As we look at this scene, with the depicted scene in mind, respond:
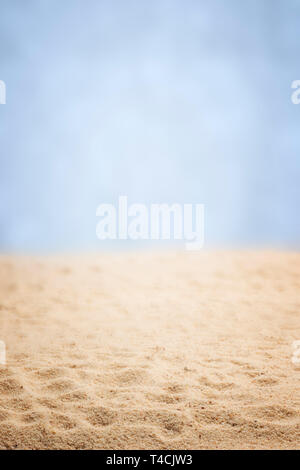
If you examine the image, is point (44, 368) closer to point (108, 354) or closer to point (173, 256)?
point (108, 354)

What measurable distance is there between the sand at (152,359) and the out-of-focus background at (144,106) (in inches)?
222

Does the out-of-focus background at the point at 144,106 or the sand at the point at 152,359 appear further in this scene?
the out-of-focus background at the point at 144,106

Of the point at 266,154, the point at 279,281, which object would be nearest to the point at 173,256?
the point at 279,281

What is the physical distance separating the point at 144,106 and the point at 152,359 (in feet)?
32.2

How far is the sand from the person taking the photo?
1.87 metres

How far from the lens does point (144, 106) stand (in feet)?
36.8

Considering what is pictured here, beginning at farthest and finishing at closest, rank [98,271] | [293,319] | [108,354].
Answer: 1. [98,271]
2. [293,319]
3. [108,354]

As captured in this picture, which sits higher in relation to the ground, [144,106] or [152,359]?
[144,106]

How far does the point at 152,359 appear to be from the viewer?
2.62 metres

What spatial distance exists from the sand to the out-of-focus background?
565 cm

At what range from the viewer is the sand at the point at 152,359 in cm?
187

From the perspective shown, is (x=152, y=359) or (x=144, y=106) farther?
(x=144, y=106)

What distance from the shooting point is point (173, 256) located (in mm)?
5945

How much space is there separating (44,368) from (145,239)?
19.4 ft
